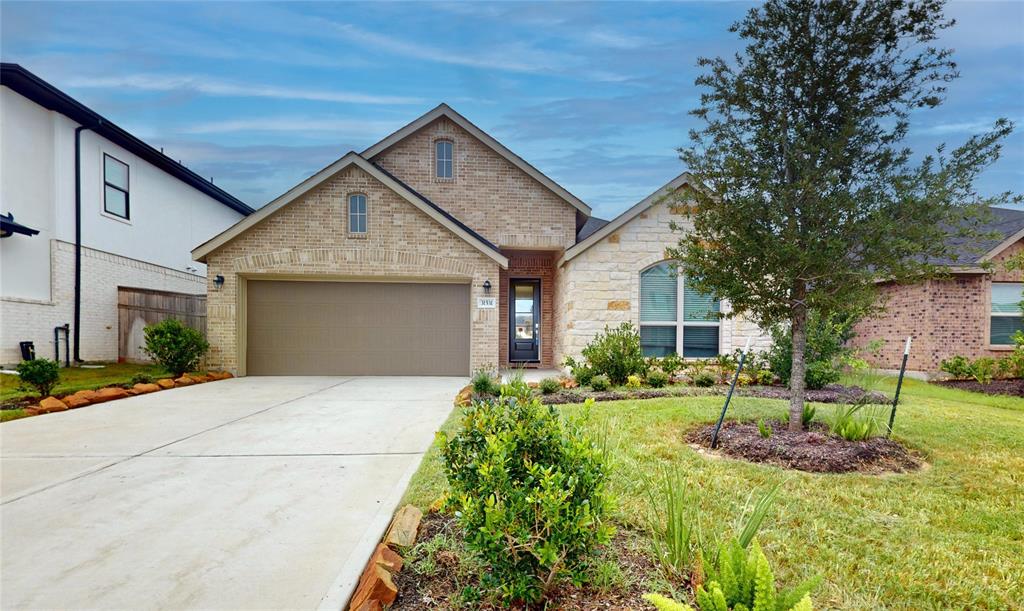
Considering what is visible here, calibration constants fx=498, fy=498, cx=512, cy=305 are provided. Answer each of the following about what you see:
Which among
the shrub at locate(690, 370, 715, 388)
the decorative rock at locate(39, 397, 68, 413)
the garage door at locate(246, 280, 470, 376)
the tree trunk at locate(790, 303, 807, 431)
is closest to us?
the tree trunk at locate(790, 303, 807, 431)

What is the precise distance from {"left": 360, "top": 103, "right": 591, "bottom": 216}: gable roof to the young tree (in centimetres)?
890

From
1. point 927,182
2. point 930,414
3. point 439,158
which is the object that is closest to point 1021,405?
point 930,414

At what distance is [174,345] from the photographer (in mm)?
11008

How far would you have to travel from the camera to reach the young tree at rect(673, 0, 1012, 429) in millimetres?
4828

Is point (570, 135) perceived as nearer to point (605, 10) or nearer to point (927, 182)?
point (605, 10)

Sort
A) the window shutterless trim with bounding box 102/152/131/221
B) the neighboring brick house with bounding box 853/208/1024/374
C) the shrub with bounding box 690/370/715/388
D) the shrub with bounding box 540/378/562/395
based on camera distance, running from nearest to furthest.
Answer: the shrub with bounding box 540/378/562/395
the shrub with bounding box 690/370/715/388
the neighboring brick house with bounding box 853/208/1024/374
the window shutterless trim with bounding box 102/152/131/221

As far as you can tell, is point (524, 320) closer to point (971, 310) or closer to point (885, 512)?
point (971, 310)

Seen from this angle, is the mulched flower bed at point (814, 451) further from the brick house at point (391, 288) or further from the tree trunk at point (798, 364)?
the brick house at point (391, 288)

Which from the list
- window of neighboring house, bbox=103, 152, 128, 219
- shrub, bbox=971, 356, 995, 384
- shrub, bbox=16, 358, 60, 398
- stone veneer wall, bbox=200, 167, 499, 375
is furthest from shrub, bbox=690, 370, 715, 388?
window of neighboring house, bbox=103, 152, 128, 219

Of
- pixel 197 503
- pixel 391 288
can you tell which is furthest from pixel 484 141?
pixel 197 503

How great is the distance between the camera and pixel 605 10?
1359cm

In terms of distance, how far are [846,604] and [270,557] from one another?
3.12 meters

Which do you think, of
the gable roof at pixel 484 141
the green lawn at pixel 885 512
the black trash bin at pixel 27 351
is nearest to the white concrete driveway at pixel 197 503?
the green lawn at pixel 885 512

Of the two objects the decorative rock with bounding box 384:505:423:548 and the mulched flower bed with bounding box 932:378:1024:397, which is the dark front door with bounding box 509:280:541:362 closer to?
the mulched flower bed with bounding box 932:378:1024:397
